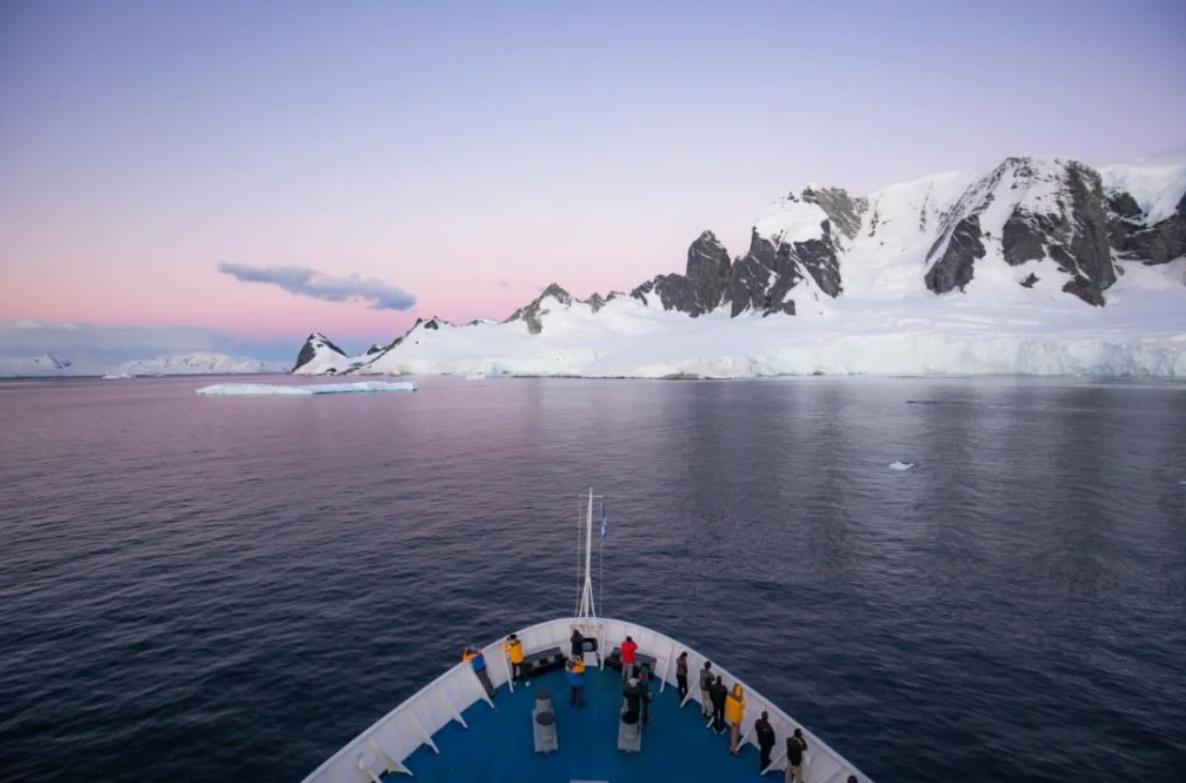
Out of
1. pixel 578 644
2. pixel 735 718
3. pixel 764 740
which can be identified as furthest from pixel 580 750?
pixel 764 740

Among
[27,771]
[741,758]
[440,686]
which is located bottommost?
[27,771]

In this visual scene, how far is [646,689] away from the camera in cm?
1856

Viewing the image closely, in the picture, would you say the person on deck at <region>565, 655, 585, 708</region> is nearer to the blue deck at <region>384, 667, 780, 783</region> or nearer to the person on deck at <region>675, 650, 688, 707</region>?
the blue deck at <region>384, 667, 780, 783</region>

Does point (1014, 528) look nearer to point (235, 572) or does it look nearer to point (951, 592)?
point (951, 592)

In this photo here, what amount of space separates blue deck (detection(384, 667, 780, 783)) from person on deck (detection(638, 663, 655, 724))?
0.22 meters

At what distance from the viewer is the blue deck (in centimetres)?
1616

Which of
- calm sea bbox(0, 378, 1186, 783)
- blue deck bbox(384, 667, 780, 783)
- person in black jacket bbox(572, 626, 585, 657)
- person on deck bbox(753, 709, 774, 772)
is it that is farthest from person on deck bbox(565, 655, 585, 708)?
calm sea bbox(0, 378, 1186, 783)

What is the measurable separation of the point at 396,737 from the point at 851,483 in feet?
179

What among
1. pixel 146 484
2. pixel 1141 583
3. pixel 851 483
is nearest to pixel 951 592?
pixel 1141 583

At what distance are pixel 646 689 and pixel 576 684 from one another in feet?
7.19

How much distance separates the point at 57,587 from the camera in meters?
36.2

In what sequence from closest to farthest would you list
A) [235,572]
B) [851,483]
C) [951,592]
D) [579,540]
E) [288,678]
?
1. [288,678]
2. [951,592]
3. [235,572]
4. [579,540]
5. [851,483]

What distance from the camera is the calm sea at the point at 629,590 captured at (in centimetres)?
2266

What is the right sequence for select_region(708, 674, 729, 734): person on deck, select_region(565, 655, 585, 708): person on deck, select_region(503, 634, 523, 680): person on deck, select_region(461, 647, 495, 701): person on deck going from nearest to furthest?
select_region(708, 674, 729, 734): person on deck → select_region(565, 655, 585, 708): person on deck → select_region(461, 647, 495, 701): person on deck → select_region(503, 634, 523, 680): person on deck
